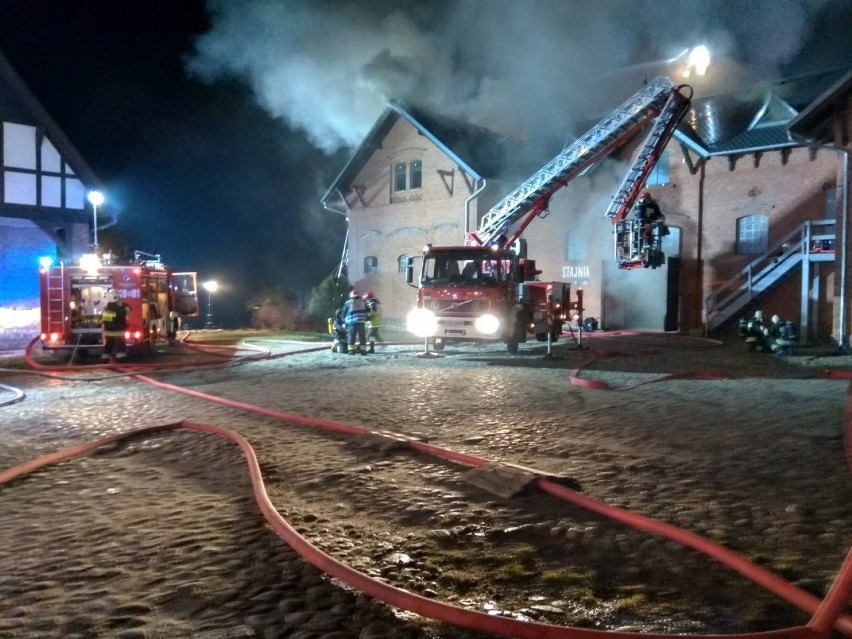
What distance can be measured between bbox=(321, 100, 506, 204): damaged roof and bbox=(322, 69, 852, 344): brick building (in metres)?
0.06

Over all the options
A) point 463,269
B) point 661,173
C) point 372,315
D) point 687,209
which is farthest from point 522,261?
point 661,173

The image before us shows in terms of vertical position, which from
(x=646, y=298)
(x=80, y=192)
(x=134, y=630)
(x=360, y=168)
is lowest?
(x=134, y=630)

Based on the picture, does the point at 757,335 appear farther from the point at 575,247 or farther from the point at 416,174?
the point at 416,174

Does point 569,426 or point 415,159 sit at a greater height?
point 415,159

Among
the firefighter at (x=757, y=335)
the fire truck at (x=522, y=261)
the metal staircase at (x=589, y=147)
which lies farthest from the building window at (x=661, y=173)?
the firefighter at (x=757, y=335)

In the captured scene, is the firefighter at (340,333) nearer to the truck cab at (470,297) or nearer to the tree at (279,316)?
→ the truck cab at (470,297)

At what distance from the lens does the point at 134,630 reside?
9.81ft

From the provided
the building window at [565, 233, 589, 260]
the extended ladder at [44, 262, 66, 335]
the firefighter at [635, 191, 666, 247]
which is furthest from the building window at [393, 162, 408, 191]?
the extended ladder at [44, 262, 66, 335]

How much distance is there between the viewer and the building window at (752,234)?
65.7ft

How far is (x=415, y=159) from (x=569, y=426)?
19.7m

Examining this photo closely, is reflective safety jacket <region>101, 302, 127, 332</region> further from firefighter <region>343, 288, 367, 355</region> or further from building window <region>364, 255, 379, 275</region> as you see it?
building window <region>364, 255, 379, 275</region>

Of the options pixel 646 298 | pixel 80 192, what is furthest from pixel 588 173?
pixel 80 192

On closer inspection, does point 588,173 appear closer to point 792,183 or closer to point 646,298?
point 646,298

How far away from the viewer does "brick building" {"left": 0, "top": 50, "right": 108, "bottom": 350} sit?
19.1 meters
